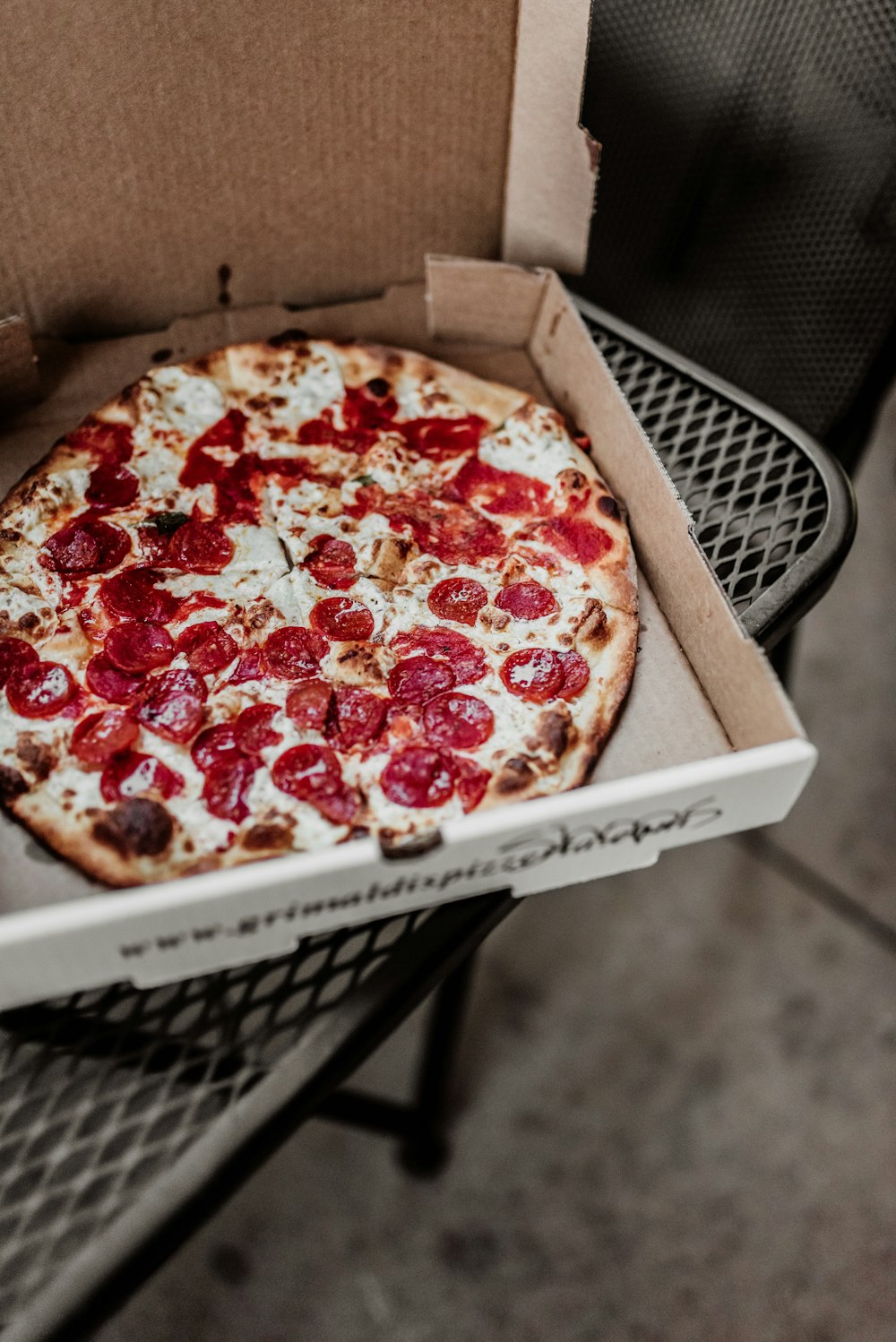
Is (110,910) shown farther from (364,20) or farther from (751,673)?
(364,20)

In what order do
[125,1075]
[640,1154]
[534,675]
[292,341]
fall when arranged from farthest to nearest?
1. [640,1154]
2. [292,341]
3. [534,675]
4. [125,1075]

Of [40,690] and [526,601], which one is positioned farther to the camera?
[526,601]

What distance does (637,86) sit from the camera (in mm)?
1501

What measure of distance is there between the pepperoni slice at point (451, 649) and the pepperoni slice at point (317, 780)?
171mm

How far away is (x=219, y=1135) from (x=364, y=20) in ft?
3.98

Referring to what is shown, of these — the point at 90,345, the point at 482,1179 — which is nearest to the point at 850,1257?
the point at 482,1179

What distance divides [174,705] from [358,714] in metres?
0.20

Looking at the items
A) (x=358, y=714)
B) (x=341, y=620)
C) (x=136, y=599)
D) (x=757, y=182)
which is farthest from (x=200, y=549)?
(x=757, y=182)

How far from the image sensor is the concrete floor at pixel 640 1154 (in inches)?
65.2

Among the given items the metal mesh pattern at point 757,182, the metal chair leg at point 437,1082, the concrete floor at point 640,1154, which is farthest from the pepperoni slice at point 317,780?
the concrete floor at point 640,1154

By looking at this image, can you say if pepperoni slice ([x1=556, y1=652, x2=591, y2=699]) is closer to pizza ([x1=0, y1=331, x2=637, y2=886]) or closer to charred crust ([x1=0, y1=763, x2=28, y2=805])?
pizza ([x1=0, y1=331, x2=637, y2=886])

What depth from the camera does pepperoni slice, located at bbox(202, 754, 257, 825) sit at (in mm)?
1025

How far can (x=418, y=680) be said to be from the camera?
3.73 ft

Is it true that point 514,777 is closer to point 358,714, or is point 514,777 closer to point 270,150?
point 358,714
